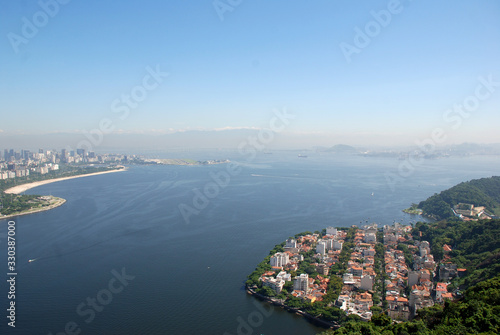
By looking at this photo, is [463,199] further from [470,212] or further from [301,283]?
[301,283]

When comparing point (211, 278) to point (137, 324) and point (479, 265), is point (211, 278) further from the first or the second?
point (479, 265)

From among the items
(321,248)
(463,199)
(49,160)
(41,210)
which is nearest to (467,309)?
(321,248)

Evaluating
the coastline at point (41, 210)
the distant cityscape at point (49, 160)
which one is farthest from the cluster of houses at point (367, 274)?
the distant cityscape at point (49, 160)

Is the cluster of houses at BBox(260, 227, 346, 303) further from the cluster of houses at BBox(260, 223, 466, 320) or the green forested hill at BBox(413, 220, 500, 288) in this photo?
the green forested hill at BBox(413, 220, 500, 288)

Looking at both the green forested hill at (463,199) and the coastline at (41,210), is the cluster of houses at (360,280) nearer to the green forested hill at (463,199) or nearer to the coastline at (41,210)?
the green forested hill at (463,199)

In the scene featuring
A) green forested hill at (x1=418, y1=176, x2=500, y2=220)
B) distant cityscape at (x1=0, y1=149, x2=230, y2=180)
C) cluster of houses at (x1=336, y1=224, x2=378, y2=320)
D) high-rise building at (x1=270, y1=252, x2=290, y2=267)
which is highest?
distant cityscape at (x1=0, y1=149, x2=230, y2=180)

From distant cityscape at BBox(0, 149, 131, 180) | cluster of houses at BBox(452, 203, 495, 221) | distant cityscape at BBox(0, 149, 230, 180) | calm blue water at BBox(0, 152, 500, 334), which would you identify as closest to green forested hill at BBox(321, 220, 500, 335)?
calm blue water at BBox(0, 152, 500, 334)
